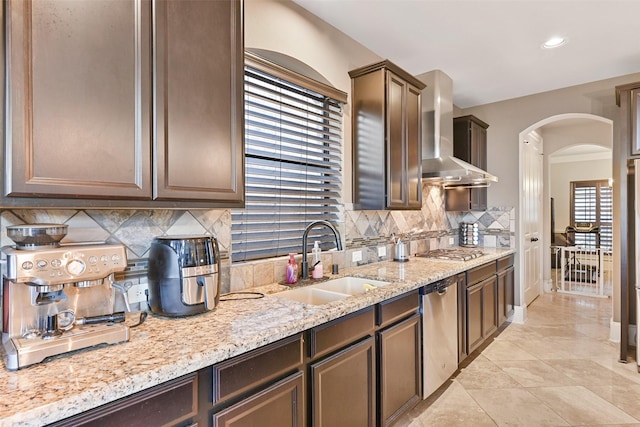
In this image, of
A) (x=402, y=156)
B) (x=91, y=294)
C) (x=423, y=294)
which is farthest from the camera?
(x=402, y=156)

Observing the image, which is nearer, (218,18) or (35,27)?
(35,27)

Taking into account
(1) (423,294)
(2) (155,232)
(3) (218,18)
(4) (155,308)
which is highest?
(3) (218,18)

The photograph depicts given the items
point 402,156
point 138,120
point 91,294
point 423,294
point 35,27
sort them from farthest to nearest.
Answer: point 402,156 → point 423,294 → point 91,294 → point 138,120 → point 35,27

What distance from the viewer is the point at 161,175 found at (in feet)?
4.23

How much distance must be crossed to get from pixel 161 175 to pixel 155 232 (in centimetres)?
42

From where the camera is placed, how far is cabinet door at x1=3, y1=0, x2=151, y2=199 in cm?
98

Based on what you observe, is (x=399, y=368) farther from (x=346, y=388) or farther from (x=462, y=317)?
(x=462, y=317)

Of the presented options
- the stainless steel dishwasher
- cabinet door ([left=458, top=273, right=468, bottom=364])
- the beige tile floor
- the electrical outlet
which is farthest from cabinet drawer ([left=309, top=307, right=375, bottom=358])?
cabinet door ([left=458, top=273, right=468, bottom=364])

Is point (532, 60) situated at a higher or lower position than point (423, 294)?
higher

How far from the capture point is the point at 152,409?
99cm

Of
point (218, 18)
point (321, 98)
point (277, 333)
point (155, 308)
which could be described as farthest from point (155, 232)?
point (321, 98)

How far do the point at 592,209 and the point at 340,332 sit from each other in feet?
33.9

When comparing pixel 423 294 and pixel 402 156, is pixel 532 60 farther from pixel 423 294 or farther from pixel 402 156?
pixel 423 294

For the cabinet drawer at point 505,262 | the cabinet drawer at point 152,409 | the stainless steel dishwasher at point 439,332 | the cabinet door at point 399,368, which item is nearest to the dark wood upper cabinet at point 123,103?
the cabinet drawer at point 152,409
